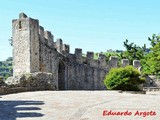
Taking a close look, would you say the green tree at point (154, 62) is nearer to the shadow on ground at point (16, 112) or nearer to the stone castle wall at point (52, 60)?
the stone castle wall at point (52, 60)

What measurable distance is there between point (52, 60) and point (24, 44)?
16.0 ft

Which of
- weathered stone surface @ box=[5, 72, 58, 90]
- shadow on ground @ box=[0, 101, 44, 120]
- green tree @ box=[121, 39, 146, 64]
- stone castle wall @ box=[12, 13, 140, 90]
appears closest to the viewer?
shadow on ground @ box=[0, 101, 44, 120]

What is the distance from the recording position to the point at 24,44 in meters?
27.3

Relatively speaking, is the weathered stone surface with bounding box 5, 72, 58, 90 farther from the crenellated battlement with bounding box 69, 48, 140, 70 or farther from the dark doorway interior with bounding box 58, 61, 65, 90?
the crenellated battlement with bounding box 69, 48, 140, 70

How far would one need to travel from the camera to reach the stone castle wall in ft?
89.6

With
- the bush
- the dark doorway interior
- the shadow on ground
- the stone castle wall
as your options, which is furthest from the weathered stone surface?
the dark doorway interior

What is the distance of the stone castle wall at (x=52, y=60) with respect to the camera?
27.3 m

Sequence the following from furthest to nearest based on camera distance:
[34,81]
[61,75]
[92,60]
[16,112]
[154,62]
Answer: [154,62] < [92,60] < [61,75] < [34,81] < [16,112]

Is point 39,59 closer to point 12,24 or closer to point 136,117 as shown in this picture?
point 12,24

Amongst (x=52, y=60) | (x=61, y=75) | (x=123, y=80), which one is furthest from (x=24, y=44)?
(x=61, y=75)

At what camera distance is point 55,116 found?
33.7 ft

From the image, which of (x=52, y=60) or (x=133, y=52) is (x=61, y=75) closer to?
(x=52, y=60)

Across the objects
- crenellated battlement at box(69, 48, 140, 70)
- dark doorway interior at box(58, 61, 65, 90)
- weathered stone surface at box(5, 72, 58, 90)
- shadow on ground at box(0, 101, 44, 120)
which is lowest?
shadow on ground at box(0, 101, 44, 120)

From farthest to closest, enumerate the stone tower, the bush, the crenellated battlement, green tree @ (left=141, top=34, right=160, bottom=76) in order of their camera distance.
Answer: green tree @ (left=141, top=34, right=160, bottom=76)
the crenellated battlement
the stone tower
the bush
